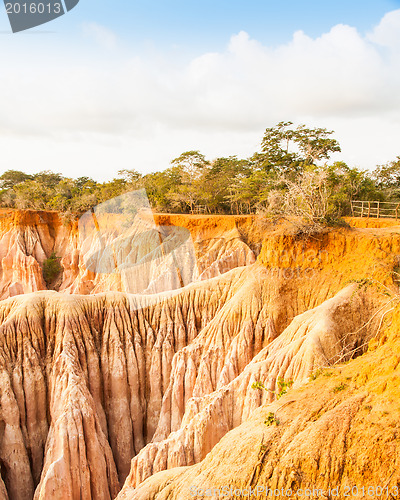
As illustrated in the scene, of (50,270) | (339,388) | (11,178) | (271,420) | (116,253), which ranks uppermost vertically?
(11,178)

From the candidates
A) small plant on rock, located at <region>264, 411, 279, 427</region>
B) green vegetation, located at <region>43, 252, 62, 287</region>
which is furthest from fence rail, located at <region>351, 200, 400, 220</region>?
green vegetation, located at <region>43, 252, 62, 287</region>

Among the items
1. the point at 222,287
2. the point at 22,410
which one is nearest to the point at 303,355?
the point at 222,287

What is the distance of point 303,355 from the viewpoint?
9195 mm

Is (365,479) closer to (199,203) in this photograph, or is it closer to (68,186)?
(199,203)

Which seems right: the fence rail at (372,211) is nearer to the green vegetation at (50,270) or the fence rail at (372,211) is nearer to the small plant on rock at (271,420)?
the small plant on rock at (271,420)

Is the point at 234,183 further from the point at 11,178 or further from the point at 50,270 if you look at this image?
the point at 11,178

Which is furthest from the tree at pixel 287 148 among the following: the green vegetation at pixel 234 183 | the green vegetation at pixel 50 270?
the green vegetation at pixel 50 270

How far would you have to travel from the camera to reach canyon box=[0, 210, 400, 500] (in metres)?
4.74

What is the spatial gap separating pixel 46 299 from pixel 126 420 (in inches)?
242

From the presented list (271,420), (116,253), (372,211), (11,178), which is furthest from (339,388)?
(11,178)

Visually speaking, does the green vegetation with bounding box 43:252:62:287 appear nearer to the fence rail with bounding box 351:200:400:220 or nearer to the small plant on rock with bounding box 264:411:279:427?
the fence rail with bounding box 351:200:400:220

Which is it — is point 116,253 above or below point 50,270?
above

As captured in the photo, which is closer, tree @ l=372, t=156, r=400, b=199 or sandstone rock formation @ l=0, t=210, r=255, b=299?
sandstone rock formation @ l=0, t=210, r=255, b=299

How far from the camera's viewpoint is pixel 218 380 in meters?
12.7
